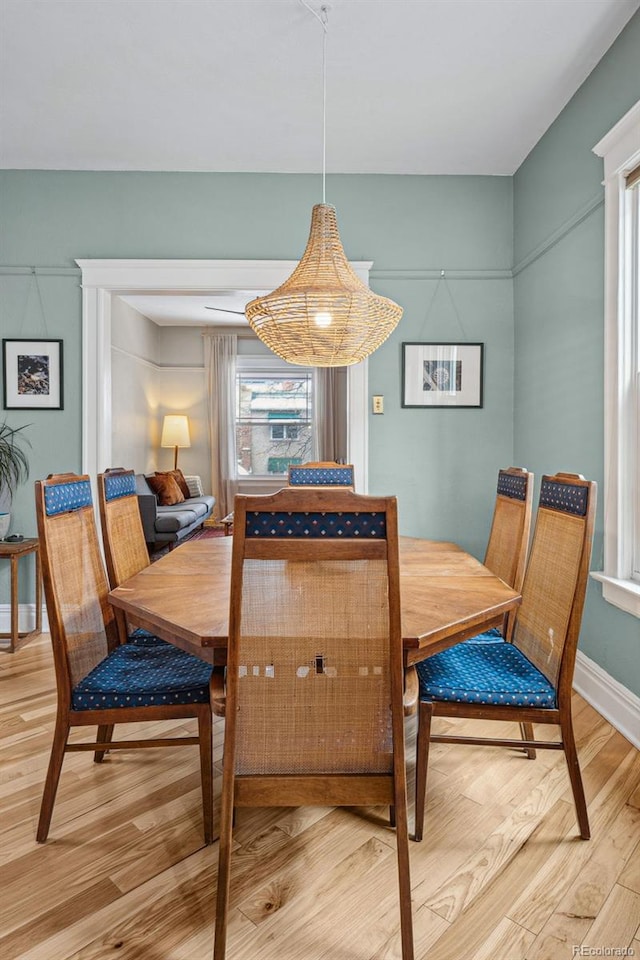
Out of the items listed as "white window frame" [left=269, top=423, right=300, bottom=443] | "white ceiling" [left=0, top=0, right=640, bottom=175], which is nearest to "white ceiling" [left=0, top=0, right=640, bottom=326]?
"white ceiling" [left=0, top=0, right=640, bottom=175]

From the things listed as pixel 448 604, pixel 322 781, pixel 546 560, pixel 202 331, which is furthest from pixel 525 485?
pixel 202 331

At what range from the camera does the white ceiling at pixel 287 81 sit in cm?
212

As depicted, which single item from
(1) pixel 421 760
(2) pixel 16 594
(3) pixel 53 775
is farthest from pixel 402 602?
(2) pixel 16 594

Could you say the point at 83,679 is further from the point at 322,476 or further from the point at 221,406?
the point at 221,406

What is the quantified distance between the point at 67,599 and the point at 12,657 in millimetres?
1788

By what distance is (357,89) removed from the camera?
8.43ft

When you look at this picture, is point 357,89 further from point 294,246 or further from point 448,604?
point 448,604

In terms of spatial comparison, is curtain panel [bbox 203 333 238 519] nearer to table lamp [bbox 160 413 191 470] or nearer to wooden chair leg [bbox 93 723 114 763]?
table lamp [bbox 160 413 191 470]

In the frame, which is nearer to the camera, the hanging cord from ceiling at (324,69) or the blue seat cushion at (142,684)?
the blue seat cushion at (142,684)

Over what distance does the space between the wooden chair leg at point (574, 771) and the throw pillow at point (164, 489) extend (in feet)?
17.2

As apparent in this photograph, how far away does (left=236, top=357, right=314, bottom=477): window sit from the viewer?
8070 mm

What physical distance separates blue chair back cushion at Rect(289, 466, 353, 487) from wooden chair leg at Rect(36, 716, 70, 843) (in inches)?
65.6

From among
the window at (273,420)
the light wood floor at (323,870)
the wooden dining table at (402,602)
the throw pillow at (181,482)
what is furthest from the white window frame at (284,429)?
the light wood floor at (323,870)

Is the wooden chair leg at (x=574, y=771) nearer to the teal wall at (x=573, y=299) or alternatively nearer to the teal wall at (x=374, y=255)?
the teal wall at (x=573, y=299)
